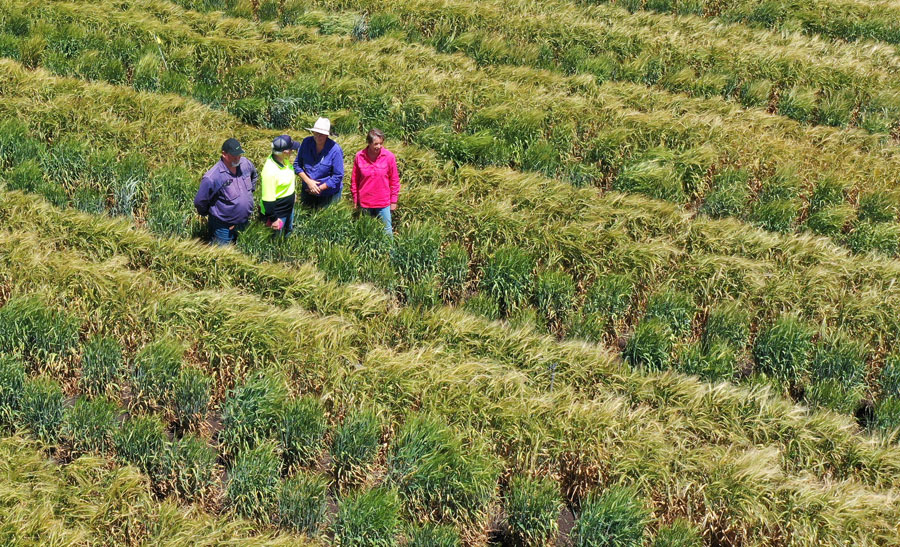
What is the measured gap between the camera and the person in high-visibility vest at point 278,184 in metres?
7.80

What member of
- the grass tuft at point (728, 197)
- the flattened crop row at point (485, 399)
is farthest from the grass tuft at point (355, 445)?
the grass tuft at point (728, 197)

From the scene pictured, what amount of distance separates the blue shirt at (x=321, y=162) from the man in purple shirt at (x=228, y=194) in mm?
502

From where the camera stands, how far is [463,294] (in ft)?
27.6

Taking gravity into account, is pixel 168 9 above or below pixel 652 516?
above

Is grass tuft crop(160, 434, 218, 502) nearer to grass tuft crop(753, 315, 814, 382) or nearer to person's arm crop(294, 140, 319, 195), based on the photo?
person's arm crop(294, 140, 319, 195)

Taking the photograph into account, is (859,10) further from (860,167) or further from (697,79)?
(860,167)

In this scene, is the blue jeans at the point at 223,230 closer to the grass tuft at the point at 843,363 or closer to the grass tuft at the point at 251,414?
the grass tuft at the point at 251,414

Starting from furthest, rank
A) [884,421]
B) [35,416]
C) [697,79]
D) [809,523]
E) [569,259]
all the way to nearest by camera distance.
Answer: [697,79], [569,259], [884,421], [35,416], [809,523]

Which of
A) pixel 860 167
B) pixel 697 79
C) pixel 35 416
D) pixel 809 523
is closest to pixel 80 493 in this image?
pixel 35 416

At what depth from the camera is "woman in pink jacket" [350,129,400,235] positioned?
330 inches

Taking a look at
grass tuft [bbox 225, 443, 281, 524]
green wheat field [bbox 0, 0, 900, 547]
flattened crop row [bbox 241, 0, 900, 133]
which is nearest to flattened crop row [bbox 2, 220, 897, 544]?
green wheat field [bbox 0, 0, 900, 547]

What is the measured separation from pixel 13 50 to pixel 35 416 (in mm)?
8081

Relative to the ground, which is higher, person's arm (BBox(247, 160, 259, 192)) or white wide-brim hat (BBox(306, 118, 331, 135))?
white wide-brim hat (BBox(306, 118, 331, 135))

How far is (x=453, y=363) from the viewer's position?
22.6 feet
